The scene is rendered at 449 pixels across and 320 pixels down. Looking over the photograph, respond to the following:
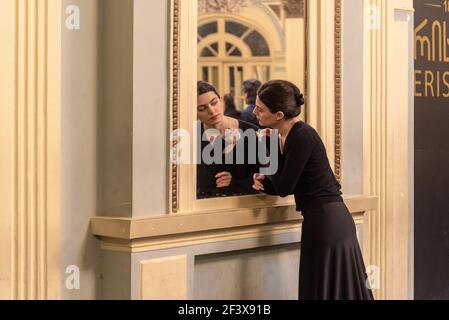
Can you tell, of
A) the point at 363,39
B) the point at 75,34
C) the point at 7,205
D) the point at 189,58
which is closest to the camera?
the point at 7,205

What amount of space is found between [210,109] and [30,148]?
91 cm

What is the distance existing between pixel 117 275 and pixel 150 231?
22cm

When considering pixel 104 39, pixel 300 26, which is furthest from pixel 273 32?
pixel 104 39

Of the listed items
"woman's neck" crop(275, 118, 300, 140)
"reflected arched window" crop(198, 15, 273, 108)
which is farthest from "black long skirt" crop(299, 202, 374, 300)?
"reflected arched window" crop(198, 15, 273, 108)

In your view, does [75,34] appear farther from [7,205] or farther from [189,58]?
[7,205]

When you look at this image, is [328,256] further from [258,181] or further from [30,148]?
[30,148]

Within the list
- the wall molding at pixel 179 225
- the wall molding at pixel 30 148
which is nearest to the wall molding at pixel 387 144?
the wall molding at pixel 179 225

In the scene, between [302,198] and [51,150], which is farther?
[302,198]

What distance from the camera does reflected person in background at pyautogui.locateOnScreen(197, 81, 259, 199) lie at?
134 inches

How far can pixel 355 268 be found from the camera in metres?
3.41

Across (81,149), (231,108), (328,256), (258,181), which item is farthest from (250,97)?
(81,149)

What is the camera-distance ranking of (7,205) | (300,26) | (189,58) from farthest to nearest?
(300,26), (189,58), (7,205)

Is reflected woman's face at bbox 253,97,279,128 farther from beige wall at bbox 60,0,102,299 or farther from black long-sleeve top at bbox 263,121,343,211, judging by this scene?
beige wall at bbox 60,0,102,299

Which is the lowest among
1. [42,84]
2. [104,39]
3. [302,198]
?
[302,198]
